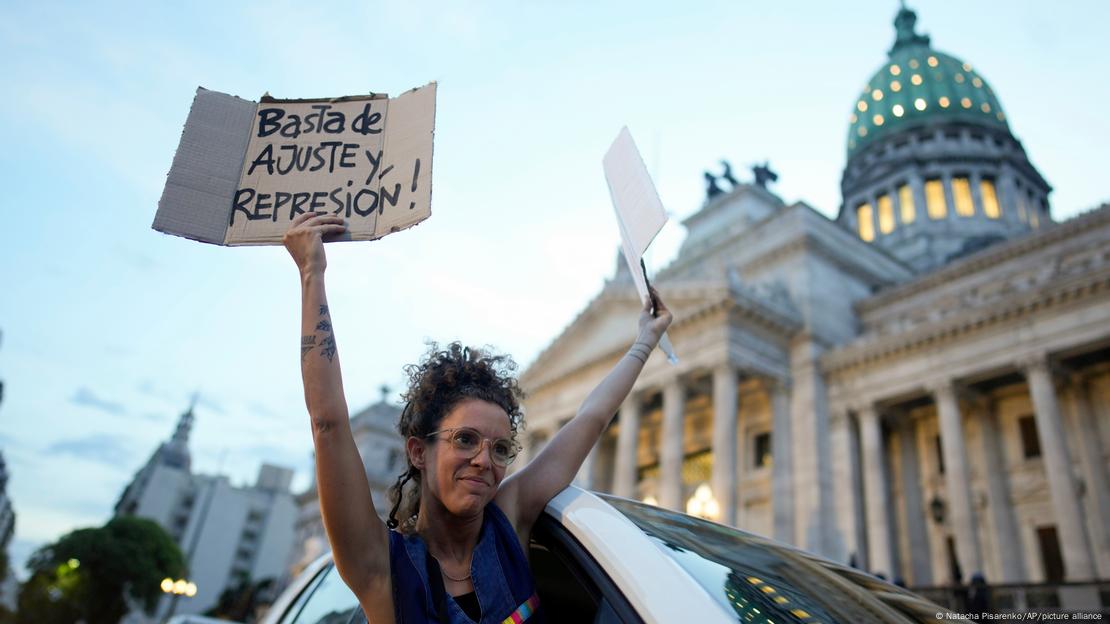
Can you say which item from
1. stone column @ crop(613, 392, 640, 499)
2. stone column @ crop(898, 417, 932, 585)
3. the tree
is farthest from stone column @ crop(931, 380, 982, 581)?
the tree

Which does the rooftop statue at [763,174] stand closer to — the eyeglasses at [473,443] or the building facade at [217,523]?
the eyeglasses at [473,443]

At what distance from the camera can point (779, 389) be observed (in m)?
26.2

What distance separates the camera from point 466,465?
1927 millimetres

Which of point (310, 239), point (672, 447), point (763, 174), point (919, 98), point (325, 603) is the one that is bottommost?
point (325, 603)

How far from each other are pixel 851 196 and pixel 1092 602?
39.0 metres

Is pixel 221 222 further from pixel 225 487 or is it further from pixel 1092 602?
pixel 225 487

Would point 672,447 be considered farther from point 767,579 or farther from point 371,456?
point 371,456

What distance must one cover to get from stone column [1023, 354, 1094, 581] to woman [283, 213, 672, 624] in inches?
832

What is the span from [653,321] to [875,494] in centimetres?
2353

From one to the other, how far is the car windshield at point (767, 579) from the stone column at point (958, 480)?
71.2ft

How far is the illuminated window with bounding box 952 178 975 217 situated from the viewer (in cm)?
4438

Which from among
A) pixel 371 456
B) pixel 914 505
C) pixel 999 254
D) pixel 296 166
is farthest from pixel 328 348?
pixel 371 456

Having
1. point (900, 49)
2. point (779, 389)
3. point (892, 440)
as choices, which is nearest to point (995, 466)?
point (892, 440)

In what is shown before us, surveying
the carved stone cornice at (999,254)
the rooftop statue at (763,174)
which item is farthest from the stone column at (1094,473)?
the rooftop statue at (763,174)
